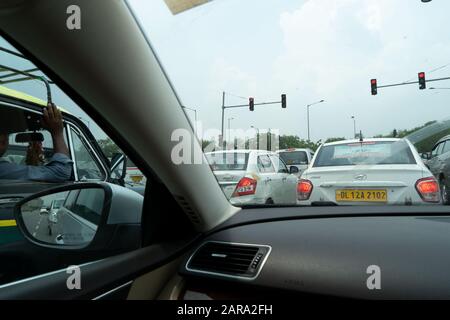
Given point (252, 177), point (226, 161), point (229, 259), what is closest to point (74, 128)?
point (229, 259)

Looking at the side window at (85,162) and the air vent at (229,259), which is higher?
the side window at (85,162)

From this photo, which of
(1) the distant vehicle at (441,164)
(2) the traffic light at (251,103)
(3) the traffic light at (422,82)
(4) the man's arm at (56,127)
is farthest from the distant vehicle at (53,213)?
(1) the distant vehicle at (441,164)

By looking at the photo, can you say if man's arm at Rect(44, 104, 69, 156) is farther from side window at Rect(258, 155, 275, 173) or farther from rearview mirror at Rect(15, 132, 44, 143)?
side window at Rect(258, 155, 275, 173)

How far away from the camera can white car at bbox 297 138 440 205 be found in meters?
3.45

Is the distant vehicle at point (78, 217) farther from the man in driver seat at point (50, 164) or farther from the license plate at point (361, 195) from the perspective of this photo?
the license plate at point (361, 195)

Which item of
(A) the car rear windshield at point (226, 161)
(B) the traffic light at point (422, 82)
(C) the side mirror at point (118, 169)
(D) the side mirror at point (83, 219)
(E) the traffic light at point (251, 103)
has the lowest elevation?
(D) the side mirror at point (83, 219)

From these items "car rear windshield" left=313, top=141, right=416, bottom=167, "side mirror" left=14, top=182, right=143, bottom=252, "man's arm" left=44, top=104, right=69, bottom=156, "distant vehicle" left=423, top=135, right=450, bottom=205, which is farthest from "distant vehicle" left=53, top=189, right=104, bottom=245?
"distant vehicle" left=423, top=135, right=450, bottom=205

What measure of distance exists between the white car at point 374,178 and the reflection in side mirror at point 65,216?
6.49 ft

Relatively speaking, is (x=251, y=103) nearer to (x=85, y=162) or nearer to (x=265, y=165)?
(x=85, y=162)

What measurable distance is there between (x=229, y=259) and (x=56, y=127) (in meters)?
1.08

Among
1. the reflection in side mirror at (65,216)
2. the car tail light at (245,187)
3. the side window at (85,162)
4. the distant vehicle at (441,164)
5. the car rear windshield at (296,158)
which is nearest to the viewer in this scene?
the reflection in side mirror at (65,216)

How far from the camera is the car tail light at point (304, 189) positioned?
4236mm
